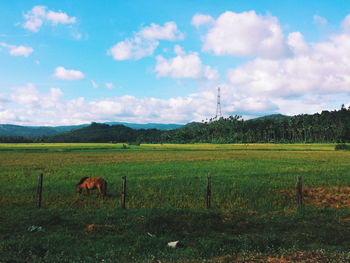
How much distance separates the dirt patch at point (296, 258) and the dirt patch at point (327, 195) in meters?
9.84

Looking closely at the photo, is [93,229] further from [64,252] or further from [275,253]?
[275,253]

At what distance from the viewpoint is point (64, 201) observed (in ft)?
60.9

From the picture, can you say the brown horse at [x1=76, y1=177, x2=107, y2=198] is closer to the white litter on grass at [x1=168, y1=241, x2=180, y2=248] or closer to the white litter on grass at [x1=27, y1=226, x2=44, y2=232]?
the white litter on grass at [x1=27, y1=226, x2=44, y2=232]

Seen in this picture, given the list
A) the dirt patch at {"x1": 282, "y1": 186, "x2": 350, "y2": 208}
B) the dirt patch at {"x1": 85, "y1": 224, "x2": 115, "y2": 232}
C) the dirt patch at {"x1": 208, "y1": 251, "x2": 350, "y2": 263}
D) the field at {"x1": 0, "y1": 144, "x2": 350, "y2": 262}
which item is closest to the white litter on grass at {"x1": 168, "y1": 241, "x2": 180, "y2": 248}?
the field at {"x1": 0, "y1": 144, "x2": 350, "y2": 262}

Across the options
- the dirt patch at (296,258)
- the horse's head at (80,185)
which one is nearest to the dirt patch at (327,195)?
the dirt patch at (296,258)

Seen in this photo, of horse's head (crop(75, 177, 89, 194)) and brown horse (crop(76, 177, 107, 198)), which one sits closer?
brown horse (crop(76, 177, 107, 198))

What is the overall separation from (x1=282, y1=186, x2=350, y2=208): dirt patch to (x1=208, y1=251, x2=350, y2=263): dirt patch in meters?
9.84

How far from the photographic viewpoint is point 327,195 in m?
21.0

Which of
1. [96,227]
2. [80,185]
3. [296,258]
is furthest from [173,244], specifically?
[80,185]

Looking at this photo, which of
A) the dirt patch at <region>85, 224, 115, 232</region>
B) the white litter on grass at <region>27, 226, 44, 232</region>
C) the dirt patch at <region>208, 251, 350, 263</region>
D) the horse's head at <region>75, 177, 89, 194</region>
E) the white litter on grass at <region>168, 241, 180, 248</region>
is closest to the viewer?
the dirt patch at <region>208, 251, 350, 263</region>

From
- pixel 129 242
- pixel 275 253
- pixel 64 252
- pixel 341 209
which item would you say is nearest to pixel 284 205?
pixel 341 209

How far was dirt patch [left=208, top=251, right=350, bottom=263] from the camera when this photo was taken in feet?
28.3

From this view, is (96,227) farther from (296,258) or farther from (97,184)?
(296,258)

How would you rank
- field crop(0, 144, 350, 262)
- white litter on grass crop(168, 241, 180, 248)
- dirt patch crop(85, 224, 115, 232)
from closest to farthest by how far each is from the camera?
field crop(0, 144, 350, 262)
white litter on grass crop(168, 241, 180, 248)
dirt patch crop(85, 224, 115, 232)
